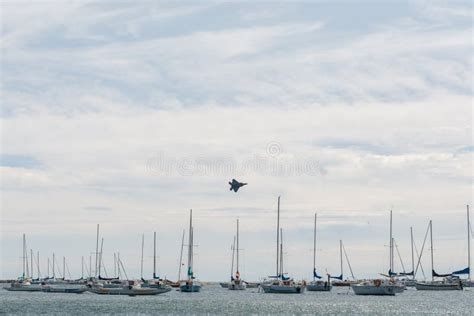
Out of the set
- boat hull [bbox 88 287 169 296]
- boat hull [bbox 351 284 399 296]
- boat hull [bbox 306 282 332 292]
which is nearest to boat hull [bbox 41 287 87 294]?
boat hull [bbox 88 287 169 296]

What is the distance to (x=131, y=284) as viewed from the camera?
549 ft

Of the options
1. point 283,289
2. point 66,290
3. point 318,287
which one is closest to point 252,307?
point 283,289

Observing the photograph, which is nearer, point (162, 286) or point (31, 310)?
point (31, 310)

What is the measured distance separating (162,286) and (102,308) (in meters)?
45.1

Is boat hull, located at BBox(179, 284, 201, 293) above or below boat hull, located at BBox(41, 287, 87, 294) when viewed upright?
above

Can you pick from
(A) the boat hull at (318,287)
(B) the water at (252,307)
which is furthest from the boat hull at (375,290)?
(A) the boat hull at (318,287)

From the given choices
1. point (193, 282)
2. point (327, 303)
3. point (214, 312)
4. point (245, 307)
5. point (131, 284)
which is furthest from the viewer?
point (193, 282)

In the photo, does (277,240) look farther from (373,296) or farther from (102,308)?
(102,308)

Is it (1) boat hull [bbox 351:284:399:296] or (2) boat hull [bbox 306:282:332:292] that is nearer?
(1) boat hull [bbox 351:284:399:296]

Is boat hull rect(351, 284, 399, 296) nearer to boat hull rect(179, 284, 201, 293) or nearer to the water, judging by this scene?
the water

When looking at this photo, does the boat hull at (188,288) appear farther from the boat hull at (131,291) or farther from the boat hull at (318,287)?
the boat hull at (318,287)

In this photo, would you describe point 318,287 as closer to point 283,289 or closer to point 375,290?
point 283,289

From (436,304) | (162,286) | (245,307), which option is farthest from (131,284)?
(436,304)

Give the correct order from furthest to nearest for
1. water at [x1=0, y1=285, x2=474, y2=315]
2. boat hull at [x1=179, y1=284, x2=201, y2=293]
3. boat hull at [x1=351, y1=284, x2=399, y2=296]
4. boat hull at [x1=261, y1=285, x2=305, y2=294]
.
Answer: boat hull at [x1=179, y1=284, x2=201, y2=293]
boat hull at [x1=261, y1=285, x2=305, y2=294]
boat hull at [x1=351, y1=284, x2=399, y2=296]
water at [x1=0, y1=285, x2=474, y2=315]
